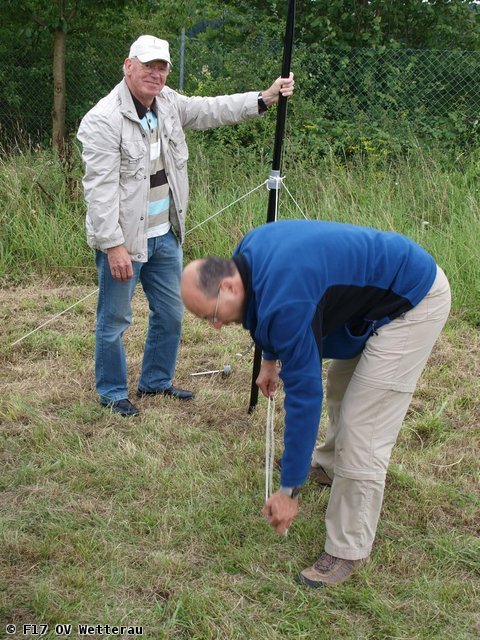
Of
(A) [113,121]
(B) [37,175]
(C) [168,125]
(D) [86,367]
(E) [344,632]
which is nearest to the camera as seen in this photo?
(E) [344,632]

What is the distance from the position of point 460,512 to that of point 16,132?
940cm

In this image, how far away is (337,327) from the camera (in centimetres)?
297

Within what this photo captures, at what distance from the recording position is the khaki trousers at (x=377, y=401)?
299cm

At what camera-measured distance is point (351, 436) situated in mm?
3021

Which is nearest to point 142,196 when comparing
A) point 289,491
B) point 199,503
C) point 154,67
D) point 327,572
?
point 154,67

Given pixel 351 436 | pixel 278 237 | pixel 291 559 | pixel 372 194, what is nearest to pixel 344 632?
pixel 291 559

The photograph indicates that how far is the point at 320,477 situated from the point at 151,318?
148cm

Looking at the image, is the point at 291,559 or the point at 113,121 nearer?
the point at 291,559

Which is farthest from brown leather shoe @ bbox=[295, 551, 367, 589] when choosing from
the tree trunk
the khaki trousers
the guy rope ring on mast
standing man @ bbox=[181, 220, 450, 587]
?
the tree trunk

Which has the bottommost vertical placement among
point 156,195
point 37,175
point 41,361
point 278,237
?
point 41,361

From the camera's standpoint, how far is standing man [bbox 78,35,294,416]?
13.3 ft

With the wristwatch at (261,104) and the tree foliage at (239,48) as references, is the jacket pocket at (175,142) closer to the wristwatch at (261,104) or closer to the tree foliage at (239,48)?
the wristwatch at (261,104)

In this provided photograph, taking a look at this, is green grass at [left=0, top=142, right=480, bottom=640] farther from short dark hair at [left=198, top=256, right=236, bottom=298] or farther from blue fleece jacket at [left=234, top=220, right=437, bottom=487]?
short dark hair at [left=198, top=256, right=236, bottom=298]

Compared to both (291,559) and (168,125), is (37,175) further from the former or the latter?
(291,559)
